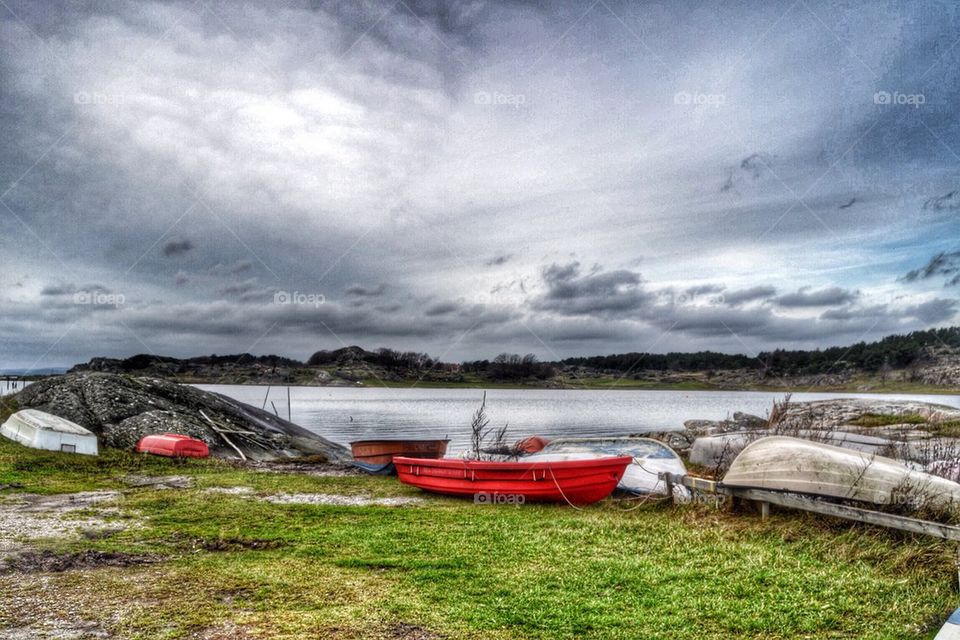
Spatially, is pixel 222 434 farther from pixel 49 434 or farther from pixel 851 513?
pixel 851 513

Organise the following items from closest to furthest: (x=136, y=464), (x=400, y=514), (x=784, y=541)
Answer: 1. (x=784, y=541)
2. (x=400, y=514)
3. (x=136, y=464)

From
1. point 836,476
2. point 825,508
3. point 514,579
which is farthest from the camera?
point 836,476

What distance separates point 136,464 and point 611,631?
18.2 m

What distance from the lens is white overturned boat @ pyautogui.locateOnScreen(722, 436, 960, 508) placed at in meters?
9.46

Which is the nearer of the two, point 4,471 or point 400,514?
point 400,514

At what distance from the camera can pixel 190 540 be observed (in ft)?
32.0

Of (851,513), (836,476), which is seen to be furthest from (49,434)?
(851,513)

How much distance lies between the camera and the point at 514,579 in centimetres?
757

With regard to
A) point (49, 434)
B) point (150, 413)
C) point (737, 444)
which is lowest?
point (737, 444)

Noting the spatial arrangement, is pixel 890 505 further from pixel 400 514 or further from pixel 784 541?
pixel 400 514

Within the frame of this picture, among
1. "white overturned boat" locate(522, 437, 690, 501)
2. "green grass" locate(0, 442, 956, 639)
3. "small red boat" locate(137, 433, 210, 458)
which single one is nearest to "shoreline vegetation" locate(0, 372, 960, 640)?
"green grass" locate(0, 442, 956, 639)

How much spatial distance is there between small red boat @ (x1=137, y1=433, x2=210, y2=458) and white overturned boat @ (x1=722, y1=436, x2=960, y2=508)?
1727 centimetres

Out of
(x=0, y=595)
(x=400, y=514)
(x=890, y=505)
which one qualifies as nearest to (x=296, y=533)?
(x=400, y=514)

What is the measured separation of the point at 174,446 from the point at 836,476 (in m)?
19.2
